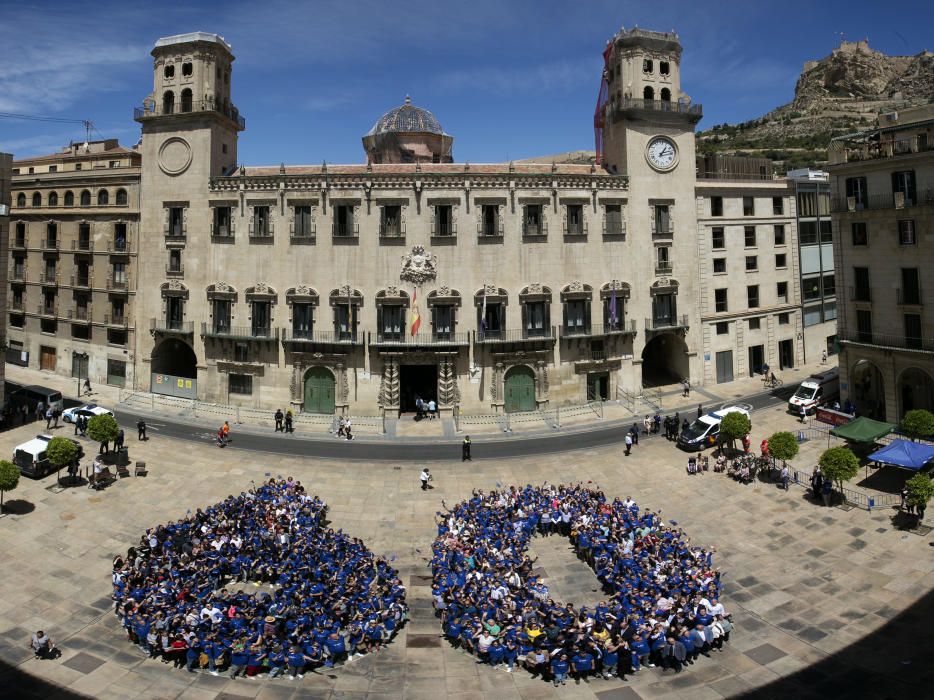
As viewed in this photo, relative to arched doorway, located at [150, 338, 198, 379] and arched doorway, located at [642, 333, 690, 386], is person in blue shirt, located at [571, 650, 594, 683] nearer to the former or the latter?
arched doorway, located at [642, 333, 690, 386]

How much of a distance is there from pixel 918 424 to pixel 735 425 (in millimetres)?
10097

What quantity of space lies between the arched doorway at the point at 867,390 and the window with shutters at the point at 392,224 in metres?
36.3

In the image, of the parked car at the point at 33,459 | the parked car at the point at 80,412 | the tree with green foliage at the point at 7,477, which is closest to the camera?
the tree with green foliage at the point at 7,477

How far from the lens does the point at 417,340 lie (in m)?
52.9

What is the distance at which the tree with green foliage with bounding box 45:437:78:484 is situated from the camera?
35.5 m

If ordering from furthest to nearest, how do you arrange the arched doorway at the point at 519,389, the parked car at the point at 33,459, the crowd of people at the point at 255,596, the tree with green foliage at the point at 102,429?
the arched doorway at the point at 519,389 → the tree with green foliage at the point at 102,429 → the parked car at the point at 33,459 → the crowd of people at the point at 255,596

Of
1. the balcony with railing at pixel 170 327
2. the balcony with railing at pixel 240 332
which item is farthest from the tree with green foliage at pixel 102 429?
the balcony with railing at pixel 170 327

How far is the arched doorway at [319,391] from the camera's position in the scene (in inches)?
2138

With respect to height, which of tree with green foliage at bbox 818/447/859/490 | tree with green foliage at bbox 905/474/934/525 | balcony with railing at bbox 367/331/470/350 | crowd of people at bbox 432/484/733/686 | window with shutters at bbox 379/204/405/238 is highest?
window with shutters at bbox 379/204/405/238

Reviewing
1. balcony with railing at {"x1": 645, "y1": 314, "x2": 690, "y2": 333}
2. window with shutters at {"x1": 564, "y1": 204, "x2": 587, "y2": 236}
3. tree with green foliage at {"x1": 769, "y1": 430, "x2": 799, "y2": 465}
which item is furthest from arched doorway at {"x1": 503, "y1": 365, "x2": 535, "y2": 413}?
tree with green foliage at {"x1": 769, "y1": 430, "x2": 799, "y2": 465}

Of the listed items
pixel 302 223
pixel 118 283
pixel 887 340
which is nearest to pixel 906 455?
pixel 887 340

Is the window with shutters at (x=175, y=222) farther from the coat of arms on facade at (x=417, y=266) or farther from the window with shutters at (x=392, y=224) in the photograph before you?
the coat of arms on facade at (x=417, y=266)

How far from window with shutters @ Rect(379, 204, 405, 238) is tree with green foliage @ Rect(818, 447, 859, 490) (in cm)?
3472

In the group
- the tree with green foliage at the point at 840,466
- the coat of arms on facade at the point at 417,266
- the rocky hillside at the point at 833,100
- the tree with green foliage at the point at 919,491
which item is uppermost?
the rocky hillside at the point at 833,100
